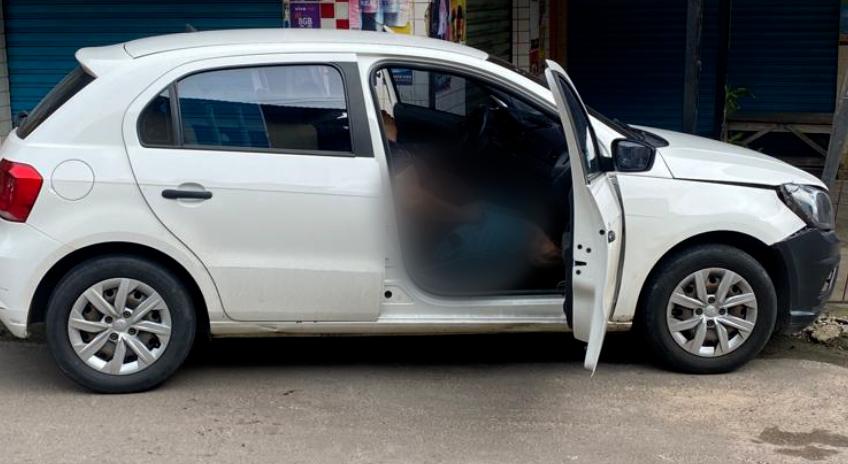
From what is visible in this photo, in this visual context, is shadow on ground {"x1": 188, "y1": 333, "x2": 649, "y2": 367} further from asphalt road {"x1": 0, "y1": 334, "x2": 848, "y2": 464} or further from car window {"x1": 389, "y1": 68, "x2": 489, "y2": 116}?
car window {"x1": 389, "y1": 68, "x2": 489, "y2": 116}

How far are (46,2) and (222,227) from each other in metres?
5.13

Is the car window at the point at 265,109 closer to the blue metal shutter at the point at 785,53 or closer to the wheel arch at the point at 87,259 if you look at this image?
the wheel arch at the point at 87,259

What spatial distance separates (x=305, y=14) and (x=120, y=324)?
4.03 m

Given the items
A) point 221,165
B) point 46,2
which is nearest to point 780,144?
point 46,2

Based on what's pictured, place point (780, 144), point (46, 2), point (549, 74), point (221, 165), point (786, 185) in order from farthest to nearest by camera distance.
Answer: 1. point (780, 144)
2. point (46, 2)
3. point (786, 185)
4. point (221, 165)
5. point (549, 74)

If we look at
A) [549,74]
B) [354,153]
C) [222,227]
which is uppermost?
[549,74]

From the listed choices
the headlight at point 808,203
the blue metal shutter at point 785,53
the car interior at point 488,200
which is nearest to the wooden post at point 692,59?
the car interior at point 488,200

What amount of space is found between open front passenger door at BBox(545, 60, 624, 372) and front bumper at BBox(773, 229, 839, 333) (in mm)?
941

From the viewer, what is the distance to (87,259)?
5180 millimetres

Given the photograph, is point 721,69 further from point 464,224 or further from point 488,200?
point 464,224

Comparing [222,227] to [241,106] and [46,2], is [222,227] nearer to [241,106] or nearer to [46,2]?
[241,106]

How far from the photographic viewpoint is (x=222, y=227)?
517 centimetres

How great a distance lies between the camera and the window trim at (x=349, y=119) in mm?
5195

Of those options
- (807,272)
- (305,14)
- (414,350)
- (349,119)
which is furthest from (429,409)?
(305,14)
